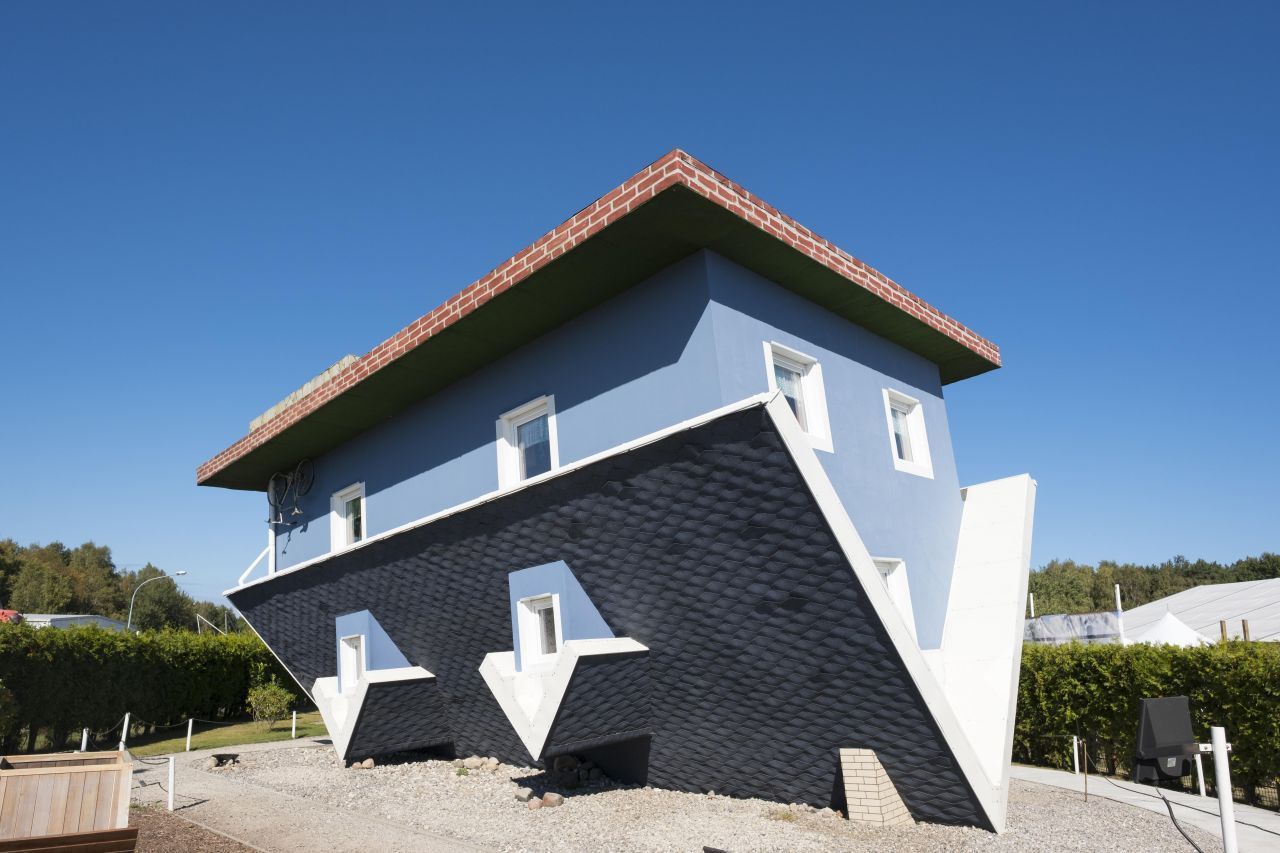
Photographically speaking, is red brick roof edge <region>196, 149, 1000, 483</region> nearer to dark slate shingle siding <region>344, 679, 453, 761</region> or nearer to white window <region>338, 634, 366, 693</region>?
white window <region>338, 634, 366, 693</region>

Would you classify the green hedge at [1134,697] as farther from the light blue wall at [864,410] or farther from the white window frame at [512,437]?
the white window frame at [512,437]

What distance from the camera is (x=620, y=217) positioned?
7.05 m

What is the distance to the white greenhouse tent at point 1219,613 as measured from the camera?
2053 centimetres

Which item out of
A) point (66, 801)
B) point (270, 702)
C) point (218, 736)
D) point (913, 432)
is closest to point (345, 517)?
point (66, 801)

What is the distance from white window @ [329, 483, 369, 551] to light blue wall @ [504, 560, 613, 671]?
15.8ft

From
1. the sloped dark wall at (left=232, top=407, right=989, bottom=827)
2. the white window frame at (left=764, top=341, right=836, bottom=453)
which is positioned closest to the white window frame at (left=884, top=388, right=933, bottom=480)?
the white window frame at (left=764, top=341, right=836, bottom=453)

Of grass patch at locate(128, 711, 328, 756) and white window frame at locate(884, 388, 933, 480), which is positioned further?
grass patch at locate(128, 711, 328, 756)

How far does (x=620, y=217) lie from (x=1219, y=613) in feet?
79.1

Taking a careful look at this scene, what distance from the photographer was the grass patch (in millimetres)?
17797

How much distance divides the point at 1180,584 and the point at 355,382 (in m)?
70.1

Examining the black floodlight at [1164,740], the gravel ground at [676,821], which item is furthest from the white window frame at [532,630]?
the black floodlight at [1164,740]

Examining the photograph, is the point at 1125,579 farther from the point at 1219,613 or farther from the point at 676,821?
the point at 676,821

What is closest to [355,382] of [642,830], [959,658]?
[642,830]

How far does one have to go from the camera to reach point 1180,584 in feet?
207
